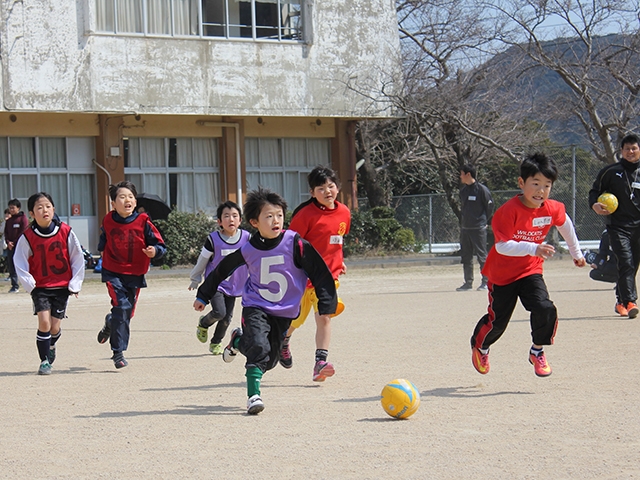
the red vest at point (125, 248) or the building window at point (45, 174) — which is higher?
the building window at point (45, 174)

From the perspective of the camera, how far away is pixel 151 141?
27797 mm

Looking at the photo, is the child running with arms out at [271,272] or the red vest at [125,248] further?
the red vest at [125,248]

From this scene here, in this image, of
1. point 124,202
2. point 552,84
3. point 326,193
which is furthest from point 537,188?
point 552,84

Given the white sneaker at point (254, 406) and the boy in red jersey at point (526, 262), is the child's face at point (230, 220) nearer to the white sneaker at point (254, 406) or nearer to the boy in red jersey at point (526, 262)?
the boy in red jersey at point (526, 262)

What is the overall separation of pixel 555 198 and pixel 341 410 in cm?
2258

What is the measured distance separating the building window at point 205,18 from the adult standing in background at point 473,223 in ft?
40.2

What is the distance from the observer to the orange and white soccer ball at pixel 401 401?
6125 mm

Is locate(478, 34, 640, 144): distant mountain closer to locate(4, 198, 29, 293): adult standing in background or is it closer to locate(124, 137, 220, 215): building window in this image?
locate(124, 137, 220, 215): building window

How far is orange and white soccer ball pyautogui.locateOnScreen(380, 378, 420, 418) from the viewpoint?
6.12 metres

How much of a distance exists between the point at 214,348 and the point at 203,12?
18.8 metres

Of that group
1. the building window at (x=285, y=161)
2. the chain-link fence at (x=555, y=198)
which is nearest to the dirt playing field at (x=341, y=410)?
the chain-link fence at (x=555, y=198)

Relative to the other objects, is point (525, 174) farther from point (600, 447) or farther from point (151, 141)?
point (151, 141)

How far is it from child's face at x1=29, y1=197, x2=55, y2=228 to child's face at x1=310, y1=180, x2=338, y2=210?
248cm

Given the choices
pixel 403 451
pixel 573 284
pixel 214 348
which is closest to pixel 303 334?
pixel 214 348
